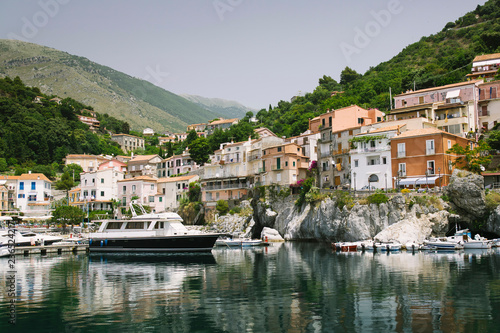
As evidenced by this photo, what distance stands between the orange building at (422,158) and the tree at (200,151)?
153 feet

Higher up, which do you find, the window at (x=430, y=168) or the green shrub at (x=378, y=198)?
the window at (x=430, y=168)

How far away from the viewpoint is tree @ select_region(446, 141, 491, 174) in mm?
48281

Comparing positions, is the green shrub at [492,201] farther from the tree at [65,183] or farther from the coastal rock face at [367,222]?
the tree at [65,183]

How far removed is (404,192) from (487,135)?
1771 centimetres

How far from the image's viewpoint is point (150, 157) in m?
102

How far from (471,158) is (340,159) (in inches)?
653

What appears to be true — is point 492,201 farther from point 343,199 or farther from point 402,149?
point 343,199

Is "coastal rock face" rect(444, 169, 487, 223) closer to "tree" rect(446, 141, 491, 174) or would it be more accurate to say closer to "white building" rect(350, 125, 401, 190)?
"tree" rect(446, 141, 491, 174)

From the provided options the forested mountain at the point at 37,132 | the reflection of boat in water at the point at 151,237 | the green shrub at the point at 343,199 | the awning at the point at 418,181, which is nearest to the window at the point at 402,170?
the awning at the point at 418,181

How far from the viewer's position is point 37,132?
10838cm

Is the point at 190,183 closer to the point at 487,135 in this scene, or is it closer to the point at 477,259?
the point at 487,135

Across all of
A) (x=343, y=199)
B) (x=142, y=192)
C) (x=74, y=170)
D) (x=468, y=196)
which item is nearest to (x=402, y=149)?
(x=343, y=199)

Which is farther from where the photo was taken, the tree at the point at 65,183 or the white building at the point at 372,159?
the tree at the point at 65,183

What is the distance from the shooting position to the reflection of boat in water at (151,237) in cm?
4375
